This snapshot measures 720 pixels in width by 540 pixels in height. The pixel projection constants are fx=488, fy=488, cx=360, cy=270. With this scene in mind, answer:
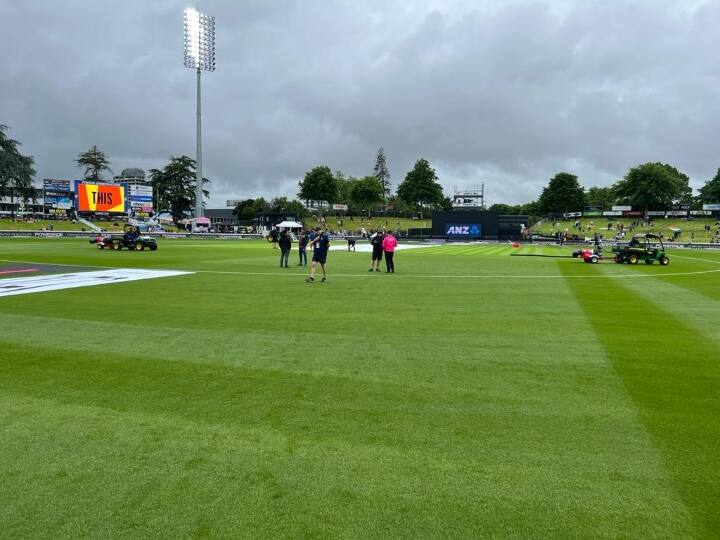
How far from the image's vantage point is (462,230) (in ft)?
248

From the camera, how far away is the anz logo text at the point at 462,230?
74688 millimetres

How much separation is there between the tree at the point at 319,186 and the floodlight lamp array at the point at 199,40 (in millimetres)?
48230

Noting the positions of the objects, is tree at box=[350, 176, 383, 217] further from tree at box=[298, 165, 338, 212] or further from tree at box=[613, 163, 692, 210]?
tree at box=[613, 163, 692, 210]

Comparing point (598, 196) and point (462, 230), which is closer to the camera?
point (462, 230)

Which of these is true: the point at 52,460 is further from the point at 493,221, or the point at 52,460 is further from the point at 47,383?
the point at 493,221

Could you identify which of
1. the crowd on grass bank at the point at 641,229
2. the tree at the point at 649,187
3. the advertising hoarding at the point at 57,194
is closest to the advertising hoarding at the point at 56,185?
the advertising hoarding at the point at 57,194

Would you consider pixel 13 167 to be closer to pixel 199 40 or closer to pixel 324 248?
pixel 199 40

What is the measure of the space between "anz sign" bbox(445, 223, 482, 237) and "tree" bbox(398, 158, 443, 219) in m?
46.6

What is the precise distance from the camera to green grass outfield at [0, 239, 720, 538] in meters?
3.23

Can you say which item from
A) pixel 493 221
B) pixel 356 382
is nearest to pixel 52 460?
pixel 356 382

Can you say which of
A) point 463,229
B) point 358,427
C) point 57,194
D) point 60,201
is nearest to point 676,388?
point 358,427

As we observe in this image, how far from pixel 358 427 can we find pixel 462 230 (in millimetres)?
73208

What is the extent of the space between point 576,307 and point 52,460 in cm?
1102

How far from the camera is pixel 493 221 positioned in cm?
7462
